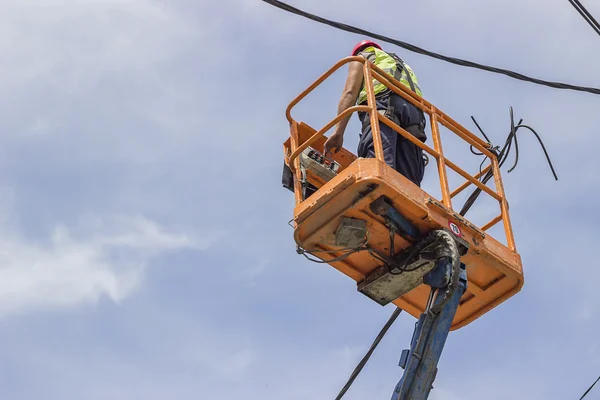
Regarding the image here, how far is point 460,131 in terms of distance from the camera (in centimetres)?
879

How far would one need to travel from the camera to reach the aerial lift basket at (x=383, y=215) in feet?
24.3

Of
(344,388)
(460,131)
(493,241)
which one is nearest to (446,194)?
(493,241)

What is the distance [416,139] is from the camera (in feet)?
25.9

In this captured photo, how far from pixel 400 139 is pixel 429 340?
190 cm

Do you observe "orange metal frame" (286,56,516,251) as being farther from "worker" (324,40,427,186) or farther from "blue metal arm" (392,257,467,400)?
"blue metal arm" (392,257,467,400)

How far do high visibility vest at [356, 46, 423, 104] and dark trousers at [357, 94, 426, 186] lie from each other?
129 millimetres

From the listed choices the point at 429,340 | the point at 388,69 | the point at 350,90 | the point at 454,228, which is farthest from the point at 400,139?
the point at 429,340

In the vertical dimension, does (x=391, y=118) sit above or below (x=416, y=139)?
above

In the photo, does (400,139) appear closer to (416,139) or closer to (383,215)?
(416,139)

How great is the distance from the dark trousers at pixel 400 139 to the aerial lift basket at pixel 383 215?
0.13m

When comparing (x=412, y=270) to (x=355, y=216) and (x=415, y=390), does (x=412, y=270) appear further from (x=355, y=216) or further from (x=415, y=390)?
(x=415, y=390)

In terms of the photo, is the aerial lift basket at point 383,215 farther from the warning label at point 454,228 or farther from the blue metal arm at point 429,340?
the blue metal arm at point 429,340

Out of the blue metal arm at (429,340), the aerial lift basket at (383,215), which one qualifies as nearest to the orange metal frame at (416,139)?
the aerial lift basket at (383,215)

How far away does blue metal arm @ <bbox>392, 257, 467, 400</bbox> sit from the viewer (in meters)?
7.01
